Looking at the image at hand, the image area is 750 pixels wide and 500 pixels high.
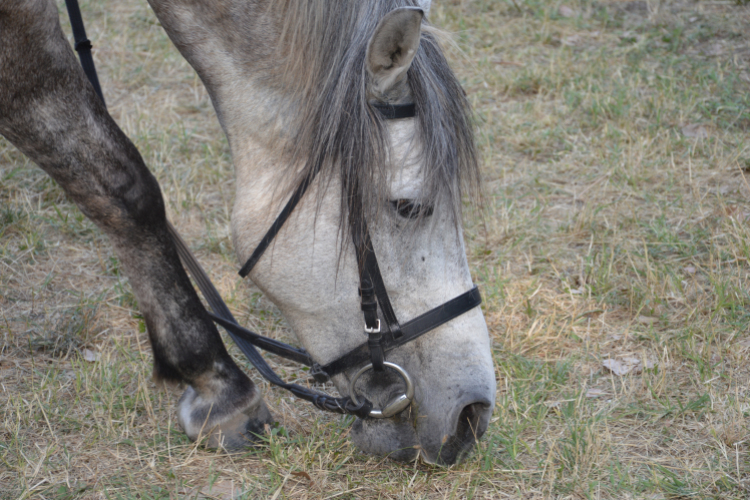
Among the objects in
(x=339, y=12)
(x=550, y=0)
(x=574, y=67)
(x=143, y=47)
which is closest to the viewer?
(x=339, y=12)

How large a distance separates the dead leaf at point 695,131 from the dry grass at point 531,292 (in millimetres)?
14

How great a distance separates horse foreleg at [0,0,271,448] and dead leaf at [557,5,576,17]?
15.5 feet

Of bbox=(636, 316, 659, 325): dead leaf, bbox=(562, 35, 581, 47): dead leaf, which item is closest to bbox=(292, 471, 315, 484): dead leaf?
bbox=(636, 316, 659, 325): dead leaf

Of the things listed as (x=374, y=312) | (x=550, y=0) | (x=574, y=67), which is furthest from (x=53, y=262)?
(x=550, y=0)

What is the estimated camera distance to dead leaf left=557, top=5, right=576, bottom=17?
5.58 m

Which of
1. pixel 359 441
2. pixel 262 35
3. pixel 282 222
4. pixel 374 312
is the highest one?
pixel 262 35

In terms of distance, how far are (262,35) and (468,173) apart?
0.72 meters

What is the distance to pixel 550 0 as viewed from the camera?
18.9 feet

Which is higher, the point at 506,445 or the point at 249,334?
the point at 249,334

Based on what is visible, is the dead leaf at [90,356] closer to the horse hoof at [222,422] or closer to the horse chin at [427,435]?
the horse hoof at [222,422]

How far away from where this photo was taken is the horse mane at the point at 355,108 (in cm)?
164

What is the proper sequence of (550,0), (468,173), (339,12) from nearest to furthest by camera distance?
(339,12) < (468,173) < (550,0)

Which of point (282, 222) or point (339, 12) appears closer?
point (339, 12)

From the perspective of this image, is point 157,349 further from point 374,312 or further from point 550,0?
point 550,0
